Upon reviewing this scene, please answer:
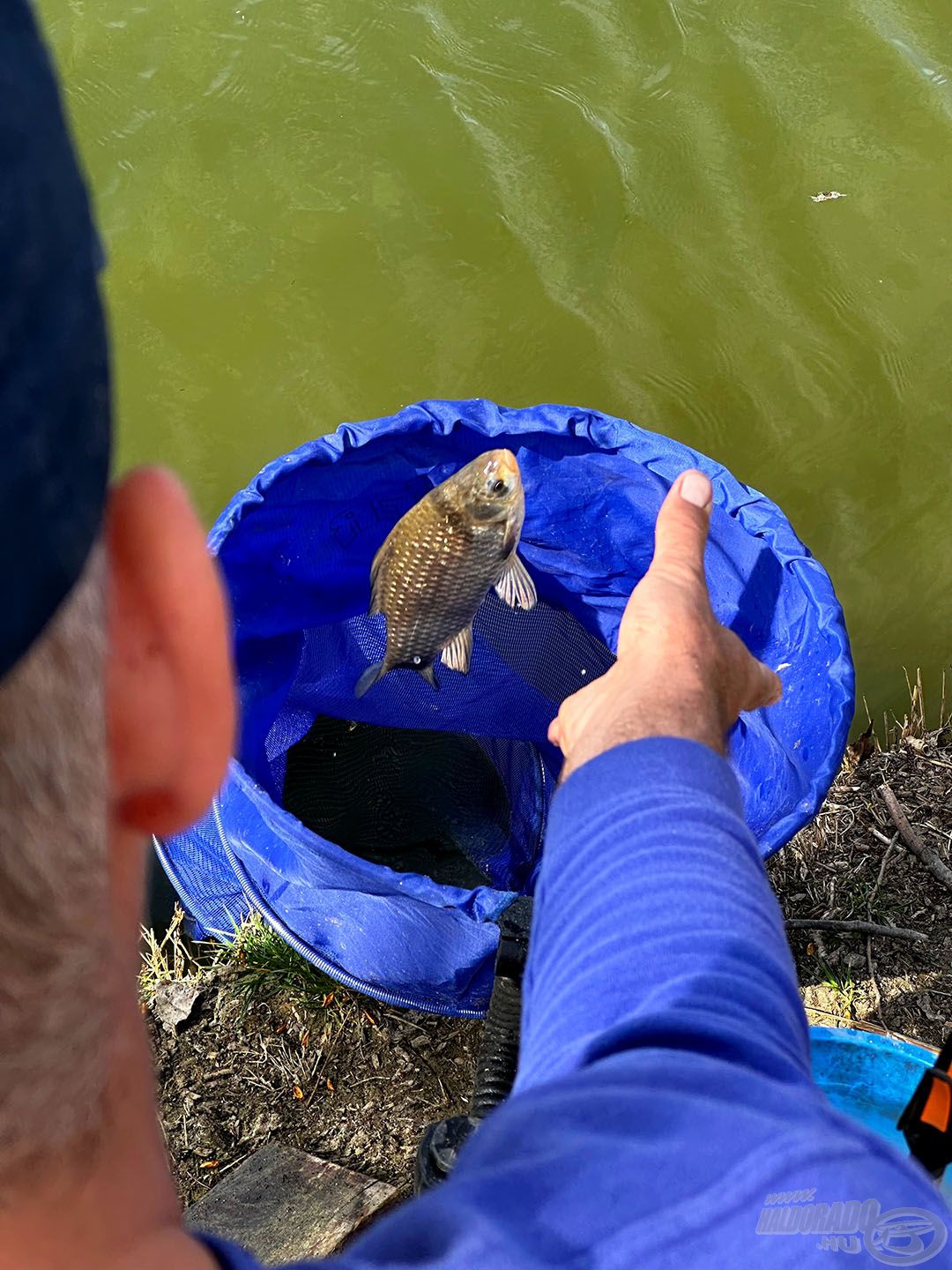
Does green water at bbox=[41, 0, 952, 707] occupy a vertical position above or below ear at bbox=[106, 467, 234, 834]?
below

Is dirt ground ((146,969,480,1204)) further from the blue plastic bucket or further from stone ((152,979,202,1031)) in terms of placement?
the blue plastic bucket

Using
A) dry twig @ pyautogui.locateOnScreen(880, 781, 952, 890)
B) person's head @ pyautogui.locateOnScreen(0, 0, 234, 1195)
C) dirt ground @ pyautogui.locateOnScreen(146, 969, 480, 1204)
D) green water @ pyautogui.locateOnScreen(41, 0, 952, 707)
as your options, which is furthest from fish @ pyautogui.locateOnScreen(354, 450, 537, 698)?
person's head @ pyautogui.locateOnScreen(0, 0, 234, 1195)

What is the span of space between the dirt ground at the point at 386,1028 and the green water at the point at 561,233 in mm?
745

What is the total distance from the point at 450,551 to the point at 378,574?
6.9 inches

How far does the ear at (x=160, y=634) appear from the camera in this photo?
467 mm

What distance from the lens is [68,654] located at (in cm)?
43

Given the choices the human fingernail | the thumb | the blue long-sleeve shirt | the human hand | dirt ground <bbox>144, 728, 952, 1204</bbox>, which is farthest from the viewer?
dirt ground <bbox>144, 728, 952, 1204</bbox>

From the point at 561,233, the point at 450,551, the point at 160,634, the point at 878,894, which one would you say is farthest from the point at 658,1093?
the point at 561,233

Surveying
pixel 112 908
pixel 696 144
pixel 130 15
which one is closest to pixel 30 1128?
pixel 112 908

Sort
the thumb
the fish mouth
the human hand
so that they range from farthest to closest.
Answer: the fish mouth
the thumb
the human hand

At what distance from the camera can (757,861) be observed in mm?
1100

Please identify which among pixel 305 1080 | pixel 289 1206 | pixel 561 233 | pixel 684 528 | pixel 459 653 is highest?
pixel 684 528

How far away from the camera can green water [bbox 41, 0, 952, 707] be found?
135 inches

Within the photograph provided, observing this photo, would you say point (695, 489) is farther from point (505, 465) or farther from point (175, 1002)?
point (175, 1002)
